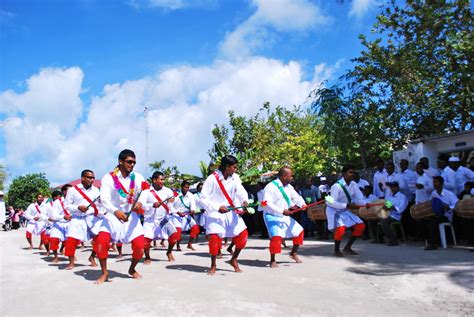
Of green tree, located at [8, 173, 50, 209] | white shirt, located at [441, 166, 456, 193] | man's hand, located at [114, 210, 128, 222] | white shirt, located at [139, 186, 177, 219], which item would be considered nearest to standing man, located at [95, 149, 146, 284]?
man's hand, located at [114, 210, 128, 222]

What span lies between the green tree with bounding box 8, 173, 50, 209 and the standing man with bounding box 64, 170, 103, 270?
42.9 meters

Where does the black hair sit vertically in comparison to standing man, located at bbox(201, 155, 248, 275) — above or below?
above

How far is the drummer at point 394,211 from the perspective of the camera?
10.4m

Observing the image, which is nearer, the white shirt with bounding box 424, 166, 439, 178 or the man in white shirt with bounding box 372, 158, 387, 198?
the white shirt with bounding box 424, 166, 439, 178

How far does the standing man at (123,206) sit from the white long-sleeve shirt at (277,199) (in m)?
2.33

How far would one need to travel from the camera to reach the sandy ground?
4953 millimetres

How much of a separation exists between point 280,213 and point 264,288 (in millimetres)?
2215

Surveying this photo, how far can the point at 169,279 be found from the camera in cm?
685

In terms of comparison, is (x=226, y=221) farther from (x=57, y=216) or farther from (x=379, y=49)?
(x=379, y=49)

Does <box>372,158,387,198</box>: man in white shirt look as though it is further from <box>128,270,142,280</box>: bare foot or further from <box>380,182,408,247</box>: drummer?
<box>128,270,142,280</box>: bare foot

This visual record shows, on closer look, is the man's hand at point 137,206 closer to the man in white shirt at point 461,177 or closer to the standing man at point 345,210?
the standing man at point 345,210

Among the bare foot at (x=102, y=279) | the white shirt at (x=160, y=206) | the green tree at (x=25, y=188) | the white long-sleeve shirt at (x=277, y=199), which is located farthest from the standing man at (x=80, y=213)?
the green tree at (x=25, y=188)

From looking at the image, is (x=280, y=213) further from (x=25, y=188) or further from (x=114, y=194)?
(x=25, y=188)

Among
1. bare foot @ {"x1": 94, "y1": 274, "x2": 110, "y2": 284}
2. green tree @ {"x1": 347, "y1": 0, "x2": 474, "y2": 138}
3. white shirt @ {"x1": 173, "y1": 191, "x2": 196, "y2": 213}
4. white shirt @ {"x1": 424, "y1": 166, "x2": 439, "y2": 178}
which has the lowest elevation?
bare foot @ {"x1": 94, "y1": 274, "x2": 110, "y2": 284}
